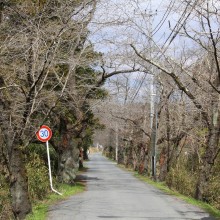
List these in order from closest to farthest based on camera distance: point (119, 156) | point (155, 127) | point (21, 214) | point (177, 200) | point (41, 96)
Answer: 1. point (21, 214)
2. point (41, 96)
3. point (177, 200)
4. point (155, 127)
5. point (119, 156)

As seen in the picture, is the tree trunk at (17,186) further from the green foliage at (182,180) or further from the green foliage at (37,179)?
the green foliage at (182,180)

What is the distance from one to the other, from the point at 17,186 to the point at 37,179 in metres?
6.22

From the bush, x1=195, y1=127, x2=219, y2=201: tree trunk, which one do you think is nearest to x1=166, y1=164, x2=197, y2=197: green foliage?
the bush

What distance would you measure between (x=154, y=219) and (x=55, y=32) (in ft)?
19.3

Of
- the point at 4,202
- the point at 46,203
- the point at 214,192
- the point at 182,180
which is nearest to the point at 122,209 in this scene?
the point at 46,203

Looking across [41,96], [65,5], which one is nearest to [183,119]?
[41,96]

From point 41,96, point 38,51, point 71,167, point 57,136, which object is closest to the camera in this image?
point 38,51

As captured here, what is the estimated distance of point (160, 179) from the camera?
3250cm

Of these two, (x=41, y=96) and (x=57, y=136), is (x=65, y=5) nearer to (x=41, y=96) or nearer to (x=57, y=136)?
(x=41, y=96)

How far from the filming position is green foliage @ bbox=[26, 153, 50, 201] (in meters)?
18.7

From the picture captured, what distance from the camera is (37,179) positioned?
19.9 m

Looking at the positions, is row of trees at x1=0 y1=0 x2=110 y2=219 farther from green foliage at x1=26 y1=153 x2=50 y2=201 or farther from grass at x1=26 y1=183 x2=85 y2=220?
green foliage at x1=26 y1=153 x2=50 y2=201

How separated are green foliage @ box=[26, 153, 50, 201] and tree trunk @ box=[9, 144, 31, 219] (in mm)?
4319

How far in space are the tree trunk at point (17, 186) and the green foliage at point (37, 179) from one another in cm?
432
